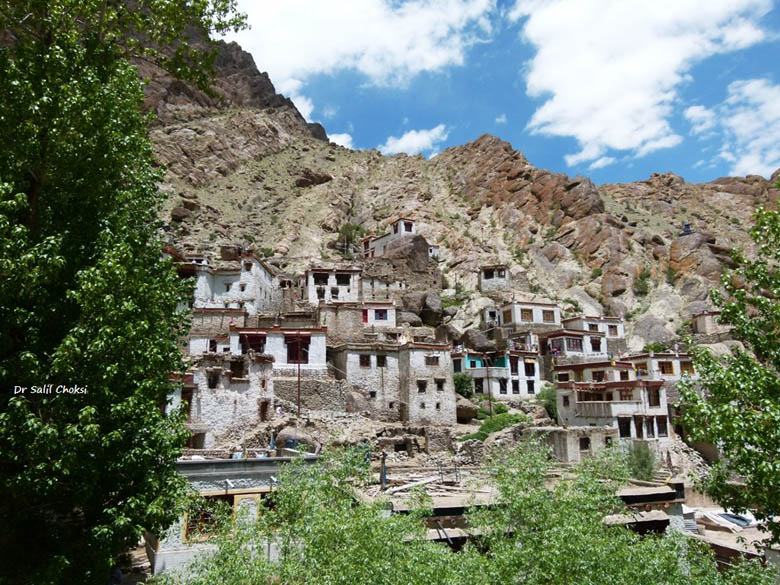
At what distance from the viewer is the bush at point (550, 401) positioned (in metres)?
44.8

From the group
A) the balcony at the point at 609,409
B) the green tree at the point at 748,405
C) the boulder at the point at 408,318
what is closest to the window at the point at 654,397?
the balcony at the point at 609,409

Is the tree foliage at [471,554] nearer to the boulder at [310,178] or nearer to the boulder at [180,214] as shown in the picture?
the boulder at [180,214]

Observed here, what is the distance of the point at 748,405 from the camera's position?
14.2 metres

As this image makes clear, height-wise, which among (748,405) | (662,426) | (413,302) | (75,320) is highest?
(413,302)

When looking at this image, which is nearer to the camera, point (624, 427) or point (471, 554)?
point (471, 554)

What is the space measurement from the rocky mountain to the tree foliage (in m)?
47.8

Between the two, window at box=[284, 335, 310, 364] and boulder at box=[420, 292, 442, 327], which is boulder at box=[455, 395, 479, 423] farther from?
boulder at box=[420, 292, 442, 327]

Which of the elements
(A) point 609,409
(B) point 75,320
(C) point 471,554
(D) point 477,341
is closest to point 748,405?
(C) point 471,554

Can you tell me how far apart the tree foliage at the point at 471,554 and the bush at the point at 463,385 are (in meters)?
32.1

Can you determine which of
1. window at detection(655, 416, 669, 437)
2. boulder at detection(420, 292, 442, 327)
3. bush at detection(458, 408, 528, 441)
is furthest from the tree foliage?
boulder at detection(420, 292, 442, 327)

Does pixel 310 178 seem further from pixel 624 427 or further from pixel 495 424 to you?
pixel 624 427

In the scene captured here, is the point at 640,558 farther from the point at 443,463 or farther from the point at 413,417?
the point at 413,417

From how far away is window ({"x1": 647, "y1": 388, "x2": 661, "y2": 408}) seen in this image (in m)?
42.3

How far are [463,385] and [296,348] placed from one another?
15.2 m
